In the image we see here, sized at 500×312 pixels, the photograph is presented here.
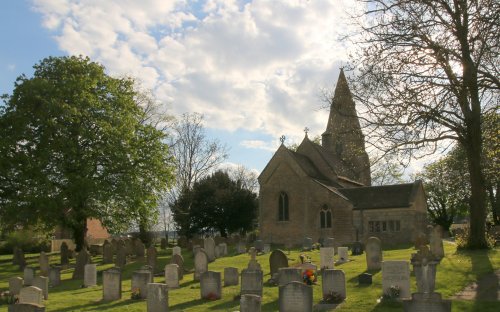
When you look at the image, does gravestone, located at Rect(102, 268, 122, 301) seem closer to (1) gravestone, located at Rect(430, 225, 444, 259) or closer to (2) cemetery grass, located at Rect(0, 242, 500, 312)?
(2) cemetery grass, located at Rect(0, 242, 500, 312)

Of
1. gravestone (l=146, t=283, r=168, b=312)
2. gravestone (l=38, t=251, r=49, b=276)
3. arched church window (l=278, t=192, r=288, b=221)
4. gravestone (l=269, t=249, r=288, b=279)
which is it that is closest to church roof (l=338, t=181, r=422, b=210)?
arched church window (l=278, t=192, r=288, b=221)

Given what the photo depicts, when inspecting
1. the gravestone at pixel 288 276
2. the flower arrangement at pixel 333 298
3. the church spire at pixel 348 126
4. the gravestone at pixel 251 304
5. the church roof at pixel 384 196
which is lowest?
the flower arrangement at pixel 333 298

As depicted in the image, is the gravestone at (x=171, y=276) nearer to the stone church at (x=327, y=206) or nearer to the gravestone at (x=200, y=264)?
the gravestone at (x=200, y=264)

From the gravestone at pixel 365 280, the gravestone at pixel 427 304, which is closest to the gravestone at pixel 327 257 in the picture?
the gravestone at pixel 365 280

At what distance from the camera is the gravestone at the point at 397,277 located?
42.7 ft

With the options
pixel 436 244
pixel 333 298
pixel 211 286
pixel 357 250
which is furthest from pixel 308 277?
pixel 357 250

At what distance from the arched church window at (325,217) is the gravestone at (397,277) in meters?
26.0

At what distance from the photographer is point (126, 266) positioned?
26375 mm

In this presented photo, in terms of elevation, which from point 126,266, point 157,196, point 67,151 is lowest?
point 126,266

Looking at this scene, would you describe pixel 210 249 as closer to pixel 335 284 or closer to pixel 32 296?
pixel 32 296

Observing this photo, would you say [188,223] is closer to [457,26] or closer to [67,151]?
[67,151]

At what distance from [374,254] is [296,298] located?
25.7 feet

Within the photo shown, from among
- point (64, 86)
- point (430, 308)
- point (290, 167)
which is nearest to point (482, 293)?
point (430, 308)

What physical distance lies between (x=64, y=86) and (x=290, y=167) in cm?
1929
